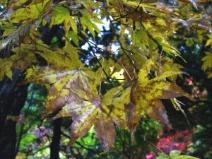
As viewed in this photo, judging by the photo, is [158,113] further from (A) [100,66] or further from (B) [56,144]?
(B) [56,144]

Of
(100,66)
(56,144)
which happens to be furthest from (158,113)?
(56,144)

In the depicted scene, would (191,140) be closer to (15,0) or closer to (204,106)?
(204,106)

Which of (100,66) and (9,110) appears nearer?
(100,66)

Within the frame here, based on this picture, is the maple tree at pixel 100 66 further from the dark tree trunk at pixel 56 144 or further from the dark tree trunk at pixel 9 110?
the dark tree trunk at pixel 56 144

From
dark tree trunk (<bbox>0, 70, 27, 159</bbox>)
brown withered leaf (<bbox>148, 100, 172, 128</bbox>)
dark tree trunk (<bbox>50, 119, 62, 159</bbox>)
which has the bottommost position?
dark tree trunk (<bbox>50, 119, 62, 159</bbox>)

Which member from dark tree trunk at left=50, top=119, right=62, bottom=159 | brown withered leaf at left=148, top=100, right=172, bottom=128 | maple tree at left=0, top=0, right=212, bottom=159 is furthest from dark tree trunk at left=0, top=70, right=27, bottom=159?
brown withered leaf at left=148, top=100, right=172, bottom=128

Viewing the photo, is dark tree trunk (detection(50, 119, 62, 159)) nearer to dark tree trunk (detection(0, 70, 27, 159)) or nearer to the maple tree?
dark tree trunk (detection(0, 70, 27, 159))

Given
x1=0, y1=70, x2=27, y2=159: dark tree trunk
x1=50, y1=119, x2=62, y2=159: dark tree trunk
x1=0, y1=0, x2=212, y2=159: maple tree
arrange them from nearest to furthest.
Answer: x1=0, y1=0, x2=212, y2=159: maple tree → x1=0, y1=70, x2=27, y2=159: dark tree trunk → x1=50, y1=119, x2=62, y2=159: dark tree trunk

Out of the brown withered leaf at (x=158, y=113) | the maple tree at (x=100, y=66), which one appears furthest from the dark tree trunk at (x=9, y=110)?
the brown withered leaf at (x=158, y=113)

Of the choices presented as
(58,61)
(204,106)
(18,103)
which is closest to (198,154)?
(204,106)
